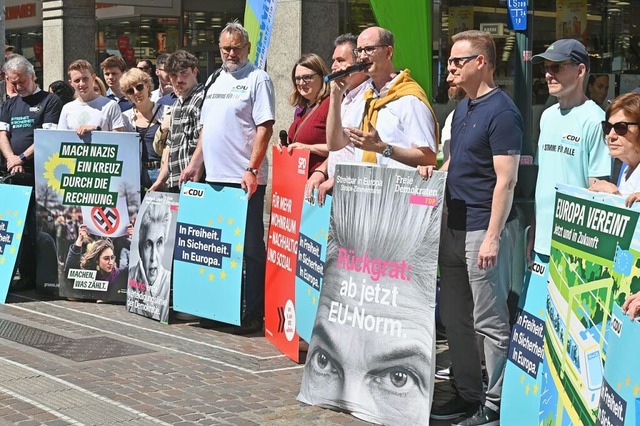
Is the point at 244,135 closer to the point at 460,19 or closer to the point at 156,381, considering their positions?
the point at 156,381

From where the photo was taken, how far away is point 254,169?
26.1 feet

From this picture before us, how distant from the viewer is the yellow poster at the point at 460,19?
14.5m

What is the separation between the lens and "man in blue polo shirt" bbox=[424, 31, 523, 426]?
209 inches

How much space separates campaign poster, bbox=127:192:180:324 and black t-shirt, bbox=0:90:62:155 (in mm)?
1807

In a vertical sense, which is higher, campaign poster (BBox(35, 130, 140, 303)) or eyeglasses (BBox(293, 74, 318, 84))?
eyeglasses (BBox(293, 74, 318, 84))

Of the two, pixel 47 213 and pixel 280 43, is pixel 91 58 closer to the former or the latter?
pixel 280 43

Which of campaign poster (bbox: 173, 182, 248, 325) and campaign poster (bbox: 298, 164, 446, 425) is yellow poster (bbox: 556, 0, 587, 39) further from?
campaign poster (bbox: 298, 164, 446, 425)

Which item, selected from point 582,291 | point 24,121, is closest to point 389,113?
point 582,291

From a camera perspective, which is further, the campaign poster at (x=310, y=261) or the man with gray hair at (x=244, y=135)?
the man with gray hair at (x=244, y=135)

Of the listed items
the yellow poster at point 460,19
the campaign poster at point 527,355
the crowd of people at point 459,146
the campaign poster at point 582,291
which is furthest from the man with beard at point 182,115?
the yellow poster at point 460,19

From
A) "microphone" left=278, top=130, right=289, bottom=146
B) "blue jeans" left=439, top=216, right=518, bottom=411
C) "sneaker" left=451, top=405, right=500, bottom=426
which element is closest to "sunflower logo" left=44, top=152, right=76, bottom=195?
"microphone" left=278, top=130, right=289, bottom=146

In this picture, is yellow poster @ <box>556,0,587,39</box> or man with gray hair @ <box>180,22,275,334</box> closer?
man with gray hair @ <box>180,22,275,334</box>

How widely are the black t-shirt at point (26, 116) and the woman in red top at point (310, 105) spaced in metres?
3.19

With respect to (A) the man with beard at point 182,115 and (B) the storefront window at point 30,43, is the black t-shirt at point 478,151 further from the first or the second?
(B) the storefront window at point 30,43
